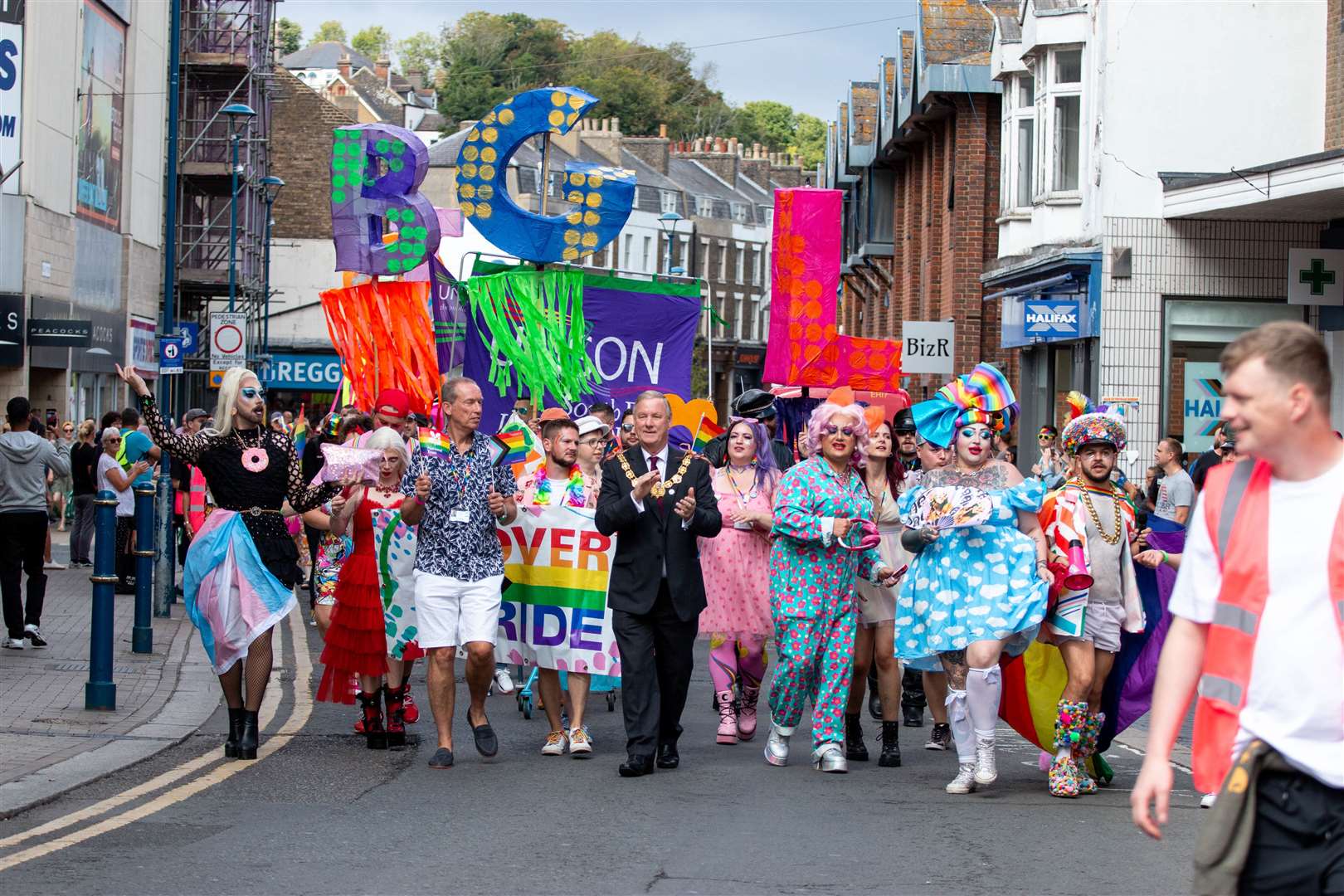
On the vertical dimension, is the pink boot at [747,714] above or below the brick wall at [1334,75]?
below

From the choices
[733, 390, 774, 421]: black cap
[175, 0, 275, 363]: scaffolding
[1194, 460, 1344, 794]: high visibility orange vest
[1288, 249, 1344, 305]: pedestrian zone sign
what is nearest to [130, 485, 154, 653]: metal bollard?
[733, 390, 774, 421]: black cap

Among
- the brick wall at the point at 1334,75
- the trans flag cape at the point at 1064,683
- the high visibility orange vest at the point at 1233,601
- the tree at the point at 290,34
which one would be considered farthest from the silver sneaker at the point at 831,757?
the tree at the point at 290,34

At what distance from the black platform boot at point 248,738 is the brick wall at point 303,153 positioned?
200 ft

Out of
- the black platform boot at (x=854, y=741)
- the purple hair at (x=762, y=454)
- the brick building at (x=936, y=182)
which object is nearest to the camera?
the black platform boot at (x=854, y=741)

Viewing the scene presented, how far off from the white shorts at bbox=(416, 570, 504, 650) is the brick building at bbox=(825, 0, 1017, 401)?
20941 mm

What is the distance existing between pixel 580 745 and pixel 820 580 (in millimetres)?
1507

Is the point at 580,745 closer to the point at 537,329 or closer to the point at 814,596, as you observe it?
the point at 814,596

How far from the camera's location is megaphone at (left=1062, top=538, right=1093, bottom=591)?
27.8 feet

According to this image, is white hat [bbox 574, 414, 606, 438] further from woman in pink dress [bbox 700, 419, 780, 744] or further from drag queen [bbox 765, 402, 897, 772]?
drag queen [bbox 765, 402, 897, 772]

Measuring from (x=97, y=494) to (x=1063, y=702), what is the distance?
13966 mm

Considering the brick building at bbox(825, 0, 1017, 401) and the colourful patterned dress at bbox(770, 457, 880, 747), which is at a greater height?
the brick building at bbox(825, 0, 1017, 401)

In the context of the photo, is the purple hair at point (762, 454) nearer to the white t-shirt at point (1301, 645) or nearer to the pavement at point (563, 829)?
the pavement at point (563, 829)

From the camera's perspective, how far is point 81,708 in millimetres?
10758

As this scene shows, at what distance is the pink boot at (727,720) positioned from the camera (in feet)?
34.0
